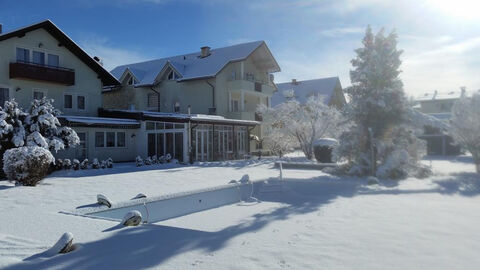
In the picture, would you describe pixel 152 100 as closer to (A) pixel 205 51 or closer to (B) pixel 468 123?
(A) pixel 205 51

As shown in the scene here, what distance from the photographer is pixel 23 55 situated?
76.2 feet

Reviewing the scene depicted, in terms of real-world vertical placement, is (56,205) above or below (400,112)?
below

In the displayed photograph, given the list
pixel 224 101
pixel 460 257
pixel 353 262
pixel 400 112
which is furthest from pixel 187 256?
pixel 224 101

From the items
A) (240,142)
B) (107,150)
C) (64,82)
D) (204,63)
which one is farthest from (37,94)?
(204,63)

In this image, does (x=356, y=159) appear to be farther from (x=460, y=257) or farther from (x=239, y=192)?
(x=460, y=257)

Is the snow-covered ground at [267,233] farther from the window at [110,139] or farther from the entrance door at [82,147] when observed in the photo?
the window at [110,139]

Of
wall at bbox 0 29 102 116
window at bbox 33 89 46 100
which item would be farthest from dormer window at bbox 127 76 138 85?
window at bbox 33 89 46 100

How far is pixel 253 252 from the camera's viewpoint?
19.1 feet

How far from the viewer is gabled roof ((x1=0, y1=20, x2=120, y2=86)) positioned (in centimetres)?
2238

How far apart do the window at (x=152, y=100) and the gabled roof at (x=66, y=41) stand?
8.55 meters

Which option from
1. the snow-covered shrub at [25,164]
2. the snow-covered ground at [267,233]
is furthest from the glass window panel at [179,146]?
the snow-covered ground at [267,233]

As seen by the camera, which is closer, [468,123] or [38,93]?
[468,123]

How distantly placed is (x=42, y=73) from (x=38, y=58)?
1.47 metres

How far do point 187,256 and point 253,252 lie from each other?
0.97 meters
